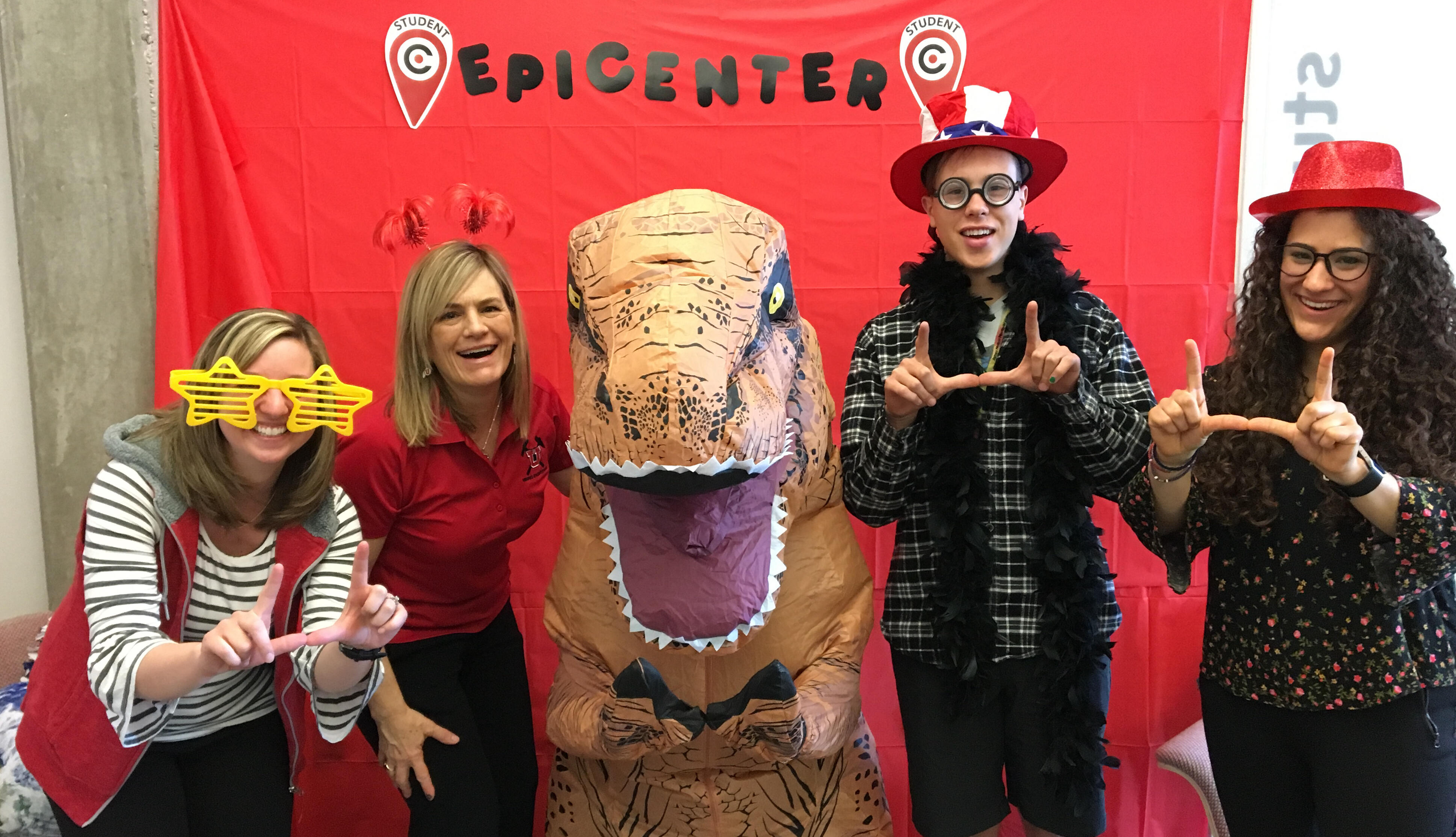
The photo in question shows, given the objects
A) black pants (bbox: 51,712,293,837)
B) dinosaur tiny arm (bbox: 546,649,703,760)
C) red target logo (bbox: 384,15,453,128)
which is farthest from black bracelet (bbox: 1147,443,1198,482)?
red target logo (bbox: 384,15,453,128)

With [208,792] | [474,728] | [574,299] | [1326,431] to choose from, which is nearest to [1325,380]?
[1326,431]

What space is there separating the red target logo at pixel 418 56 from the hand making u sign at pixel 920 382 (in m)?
1.74

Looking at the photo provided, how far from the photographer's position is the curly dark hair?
1490 millimetres

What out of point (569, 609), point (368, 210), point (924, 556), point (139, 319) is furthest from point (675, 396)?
point (139, 319)

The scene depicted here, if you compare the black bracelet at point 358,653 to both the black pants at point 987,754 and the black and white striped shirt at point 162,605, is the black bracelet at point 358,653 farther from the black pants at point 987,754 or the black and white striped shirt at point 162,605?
the black pants at point 987,754

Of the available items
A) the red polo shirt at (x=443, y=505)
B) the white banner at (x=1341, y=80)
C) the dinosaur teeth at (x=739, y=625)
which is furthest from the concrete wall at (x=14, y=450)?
the white banner at (x=1341, y=80)

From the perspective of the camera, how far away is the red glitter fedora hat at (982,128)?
1688 millimetres

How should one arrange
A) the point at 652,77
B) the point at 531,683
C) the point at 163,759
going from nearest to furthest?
the point at 163,759 < the point at 652,77 < the point at 531,683

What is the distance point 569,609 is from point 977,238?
1.04 m

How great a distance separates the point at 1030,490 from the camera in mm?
1729

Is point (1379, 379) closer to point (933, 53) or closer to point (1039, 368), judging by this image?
point (1039, 368)

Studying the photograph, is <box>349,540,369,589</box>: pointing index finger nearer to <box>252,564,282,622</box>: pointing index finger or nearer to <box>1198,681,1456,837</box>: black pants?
<box>252,564,282,622</box>: pointing index finger

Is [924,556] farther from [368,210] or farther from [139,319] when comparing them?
[139,319]

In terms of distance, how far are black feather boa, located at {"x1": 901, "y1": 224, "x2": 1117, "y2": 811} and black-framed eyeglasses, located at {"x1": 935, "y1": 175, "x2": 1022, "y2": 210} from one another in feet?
0.36
